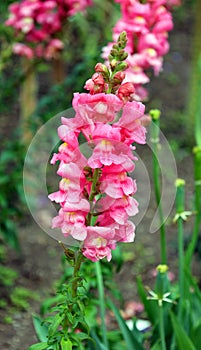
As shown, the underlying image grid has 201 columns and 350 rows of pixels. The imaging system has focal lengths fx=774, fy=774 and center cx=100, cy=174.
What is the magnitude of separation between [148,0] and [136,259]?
4.96 feet

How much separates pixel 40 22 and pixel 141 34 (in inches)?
28.9

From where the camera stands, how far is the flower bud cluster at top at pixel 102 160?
1.84 m

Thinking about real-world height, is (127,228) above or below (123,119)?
below

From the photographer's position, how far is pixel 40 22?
3.55 metres

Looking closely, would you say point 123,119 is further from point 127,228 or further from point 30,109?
point 30,109

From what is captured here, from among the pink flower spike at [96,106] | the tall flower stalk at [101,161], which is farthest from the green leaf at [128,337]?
the pink flower spike at [96,106]

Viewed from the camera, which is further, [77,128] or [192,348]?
[192,348]

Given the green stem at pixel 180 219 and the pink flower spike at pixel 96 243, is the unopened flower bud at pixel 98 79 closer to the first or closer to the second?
the pink flower spike at pixel 96 243

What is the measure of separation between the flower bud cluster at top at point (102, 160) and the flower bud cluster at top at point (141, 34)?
1.02 meters

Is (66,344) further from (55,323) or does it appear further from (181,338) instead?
(181,338)

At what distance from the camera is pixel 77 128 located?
1874 millimetres

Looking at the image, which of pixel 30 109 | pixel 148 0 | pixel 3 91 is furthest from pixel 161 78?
pixel 148 0

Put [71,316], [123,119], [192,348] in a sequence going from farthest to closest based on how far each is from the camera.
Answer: [192,348], [71,316], [123,119]

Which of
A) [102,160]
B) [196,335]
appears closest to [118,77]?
[102,160]
